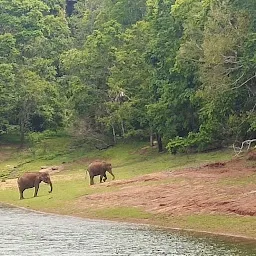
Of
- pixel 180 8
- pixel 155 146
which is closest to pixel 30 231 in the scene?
pixel 180 8

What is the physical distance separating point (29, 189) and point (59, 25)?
138ft

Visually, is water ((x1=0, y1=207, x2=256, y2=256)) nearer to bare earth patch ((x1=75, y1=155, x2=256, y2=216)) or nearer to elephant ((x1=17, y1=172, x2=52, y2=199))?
bare earth patch ((x1=75, y1=155, x2=256, y2=216))

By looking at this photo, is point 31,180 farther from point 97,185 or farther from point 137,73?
point 137,73

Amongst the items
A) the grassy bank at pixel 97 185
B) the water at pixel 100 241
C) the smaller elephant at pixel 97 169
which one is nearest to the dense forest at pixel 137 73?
the grassy bank at pixel 97 185

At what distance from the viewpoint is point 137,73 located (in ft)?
207

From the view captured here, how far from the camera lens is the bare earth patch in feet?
98.1

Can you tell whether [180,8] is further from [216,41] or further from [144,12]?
[144,12]

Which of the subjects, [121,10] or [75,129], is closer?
[75,129]

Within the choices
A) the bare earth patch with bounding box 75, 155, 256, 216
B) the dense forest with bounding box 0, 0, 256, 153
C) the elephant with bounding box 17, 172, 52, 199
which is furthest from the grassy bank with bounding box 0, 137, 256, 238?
the dense forest with bounding box 0, 0, 256, 153

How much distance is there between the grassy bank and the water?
1550mm

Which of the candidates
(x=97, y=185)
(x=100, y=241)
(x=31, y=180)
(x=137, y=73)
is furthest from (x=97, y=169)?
(x=137, y=73)

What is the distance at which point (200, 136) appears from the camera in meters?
49.3

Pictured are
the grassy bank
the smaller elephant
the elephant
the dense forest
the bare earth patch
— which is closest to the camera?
the grassy bank

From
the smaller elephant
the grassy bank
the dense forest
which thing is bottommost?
the grassy bank
